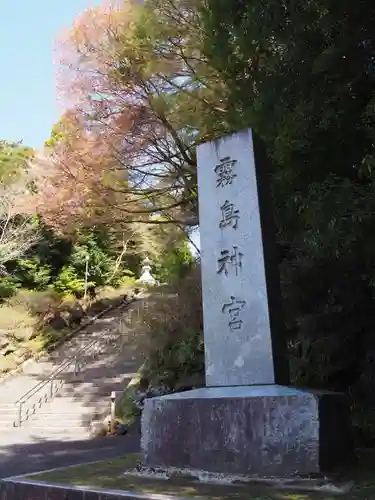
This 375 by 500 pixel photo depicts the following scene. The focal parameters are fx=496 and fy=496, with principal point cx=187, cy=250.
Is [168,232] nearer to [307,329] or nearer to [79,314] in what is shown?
[307,329]

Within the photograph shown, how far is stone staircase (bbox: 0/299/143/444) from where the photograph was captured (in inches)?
390

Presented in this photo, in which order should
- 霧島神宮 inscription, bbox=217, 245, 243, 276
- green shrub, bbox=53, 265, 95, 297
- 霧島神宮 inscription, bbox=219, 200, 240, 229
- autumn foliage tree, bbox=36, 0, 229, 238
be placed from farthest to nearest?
1. green shrub, bbox=53, 265, 95, 297
2. autumn foliage tree, bbox=36, 0, 229, 238
3. 霧島神宮 inscription, bbox=219, 200, 240, 229
4. 霧島神宮 inscription, bbox=217, 245, 243, 276

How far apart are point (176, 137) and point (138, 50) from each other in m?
1.75

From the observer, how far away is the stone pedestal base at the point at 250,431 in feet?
11.8

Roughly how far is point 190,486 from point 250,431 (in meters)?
0.60

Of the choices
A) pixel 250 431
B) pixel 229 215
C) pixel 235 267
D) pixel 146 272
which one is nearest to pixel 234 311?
pixel 235 267

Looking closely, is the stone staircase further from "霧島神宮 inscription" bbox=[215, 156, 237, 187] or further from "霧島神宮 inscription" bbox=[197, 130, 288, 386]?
"霧島神宮 inscription" bbox=[215, 156, 237, 187]

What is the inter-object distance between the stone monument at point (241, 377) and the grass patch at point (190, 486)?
0.75 ft

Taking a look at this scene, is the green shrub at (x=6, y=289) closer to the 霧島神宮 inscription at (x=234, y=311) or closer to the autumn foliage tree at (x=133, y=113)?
the autumn foliage tree at (x=133, y=113)

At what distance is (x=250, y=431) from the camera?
12.5 ft

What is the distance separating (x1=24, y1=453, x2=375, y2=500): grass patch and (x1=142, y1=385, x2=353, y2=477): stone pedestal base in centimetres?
21

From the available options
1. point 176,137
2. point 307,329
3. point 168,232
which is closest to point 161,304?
point 168,232

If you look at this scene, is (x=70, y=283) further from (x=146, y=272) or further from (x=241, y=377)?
(x=241, y=377)

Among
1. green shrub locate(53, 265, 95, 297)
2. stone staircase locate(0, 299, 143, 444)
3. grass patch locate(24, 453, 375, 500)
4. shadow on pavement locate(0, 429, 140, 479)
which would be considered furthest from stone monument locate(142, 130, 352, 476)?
green shrub locate(53, 265, 95, 297)
